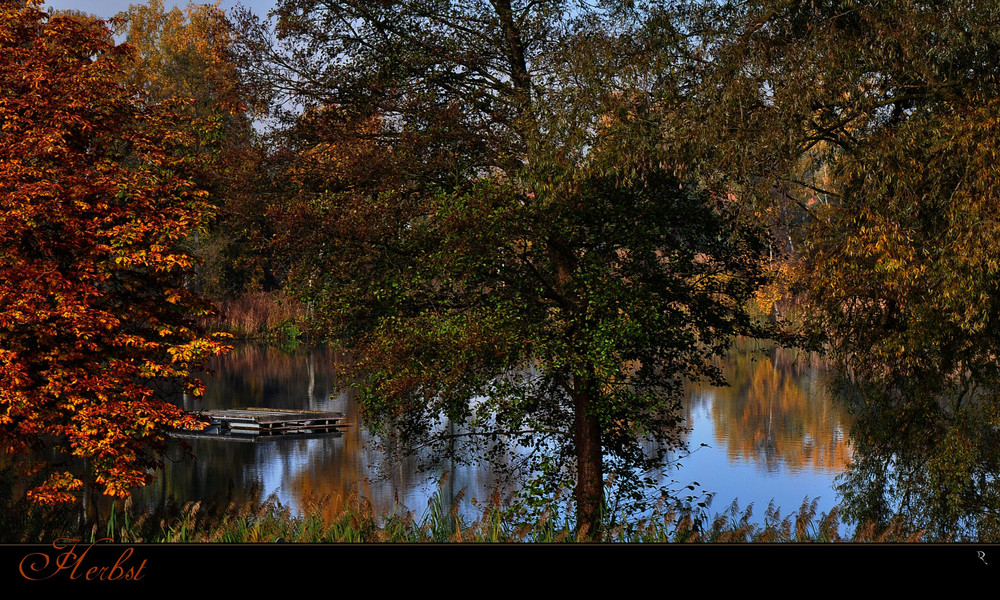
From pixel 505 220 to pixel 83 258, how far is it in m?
5.06

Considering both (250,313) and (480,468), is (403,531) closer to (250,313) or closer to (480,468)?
(480,468)

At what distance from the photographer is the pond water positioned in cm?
2214

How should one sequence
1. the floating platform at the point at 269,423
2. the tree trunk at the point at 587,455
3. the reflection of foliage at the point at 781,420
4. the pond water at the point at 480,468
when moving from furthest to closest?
the floating platform at the point at 269,423 → the reflection of foliage at the point at 781,420 → the pond water at the point at 480,468 → the tree trunk at the point at 587,455

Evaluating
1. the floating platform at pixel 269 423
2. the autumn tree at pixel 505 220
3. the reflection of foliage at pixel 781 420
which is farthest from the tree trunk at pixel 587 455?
the floating platform at pixel 269 423

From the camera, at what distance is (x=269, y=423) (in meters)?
29.3

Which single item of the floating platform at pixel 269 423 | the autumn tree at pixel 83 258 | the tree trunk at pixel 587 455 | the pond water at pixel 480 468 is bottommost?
the pond water at pixel 480 468

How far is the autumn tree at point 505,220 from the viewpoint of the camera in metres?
11.6

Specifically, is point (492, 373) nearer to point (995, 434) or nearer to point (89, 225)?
point (89, 225)

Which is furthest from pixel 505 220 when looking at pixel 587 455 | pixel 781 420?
pixel 781 420

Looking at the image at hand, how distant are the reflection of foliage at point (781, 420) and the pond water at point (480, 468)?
0.04 meters

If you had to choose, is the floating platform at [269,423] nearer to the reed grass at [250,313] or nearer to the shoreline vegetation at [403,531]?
the reed grass at [250,313]

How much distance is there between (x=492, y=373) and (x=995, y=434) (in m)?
6.59

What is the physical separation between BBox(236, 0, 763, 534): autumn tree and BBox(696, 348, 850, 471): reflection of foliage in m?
7.89

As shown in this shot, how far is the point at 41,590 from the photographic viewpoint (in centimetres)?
611
